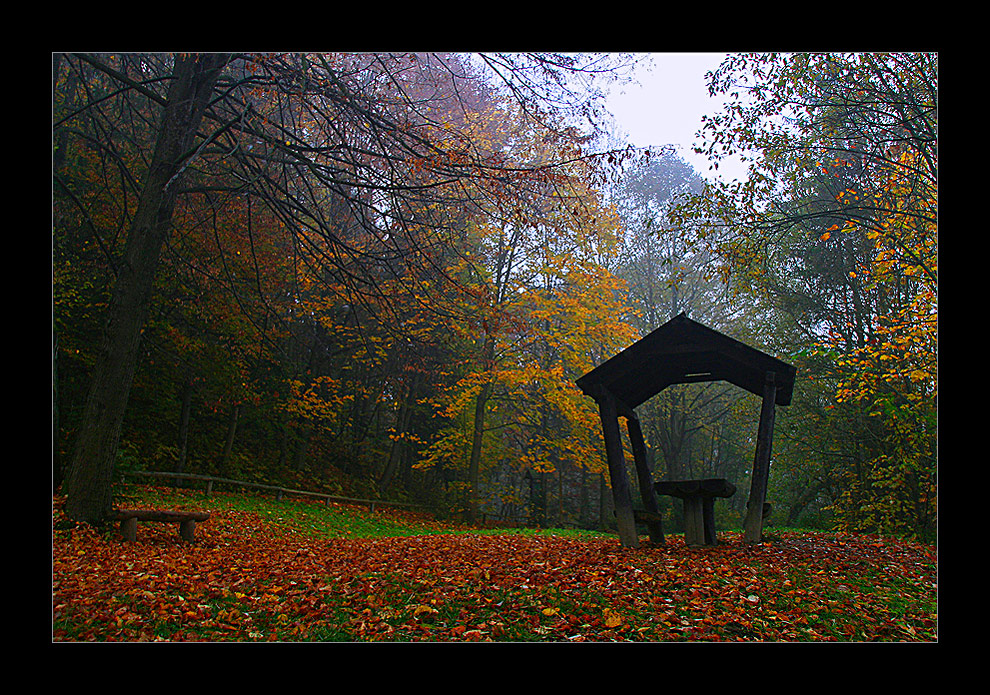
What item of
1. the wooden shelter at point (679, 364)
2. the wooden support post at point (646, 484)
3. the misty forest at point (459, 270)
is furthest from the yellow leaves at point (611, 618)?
the misty forest at point (459, 270)

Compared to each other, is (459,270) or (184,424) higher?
(459,270)

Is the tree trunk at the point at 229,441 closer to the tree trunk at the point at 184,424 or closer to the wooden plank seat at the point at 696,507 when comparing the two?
the tree trunk at the point at 184,424

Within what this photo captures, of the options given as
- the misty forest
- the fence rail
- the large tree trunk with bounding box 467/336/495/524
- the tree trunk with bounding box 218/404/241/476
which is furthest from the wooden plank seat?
the tree trunk with bounding box 218/404/241/476

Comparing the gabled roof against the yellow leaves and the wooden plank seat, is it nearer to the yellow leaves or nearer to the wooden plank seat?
the wooden plank seat

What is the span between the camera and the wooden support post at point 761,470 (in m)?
7.23

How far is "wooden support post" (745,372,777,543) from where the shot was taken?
7.23m

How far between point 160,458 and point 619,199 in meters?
14.1

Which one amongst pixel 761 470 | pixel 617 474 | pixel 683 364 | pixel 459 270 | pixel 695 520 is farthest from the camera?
pixel 459 270

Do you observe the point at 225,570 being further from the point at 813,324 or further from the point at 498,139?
the point at 813,324

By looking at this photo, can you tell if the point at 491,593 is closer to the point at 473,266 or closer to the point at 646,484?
the point at 646,484

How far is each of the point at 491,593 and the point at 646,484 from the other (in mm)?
3683

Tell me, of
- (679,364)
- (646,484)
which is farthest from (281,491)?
(679,364)

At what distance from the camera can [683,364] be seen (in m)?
8.18

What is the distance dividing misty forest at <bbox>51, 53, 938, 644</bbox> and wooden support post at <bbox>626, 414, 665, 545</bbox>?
217cm
